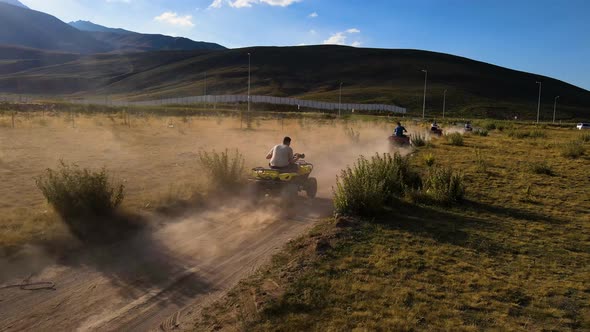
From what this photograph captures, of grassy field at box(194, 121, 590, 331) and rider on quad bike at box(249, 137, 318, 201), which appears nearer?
grassy field at box(194, 121, 590, 331)

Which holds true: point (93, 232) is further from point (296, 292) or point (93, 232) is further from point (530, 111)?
point (530, 111)

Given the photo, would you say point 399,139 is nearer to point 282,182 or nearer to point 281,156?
point 281,156

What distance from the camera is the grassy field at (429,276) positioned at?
4.59 m

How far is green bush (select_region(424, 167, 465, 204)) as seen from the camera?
31.6ft

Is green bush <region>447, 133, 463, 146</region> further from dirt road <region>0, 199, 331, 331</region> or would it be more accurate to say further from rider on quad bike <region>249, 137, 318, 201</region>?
dirt road <region>0, 199, 331, 331</region>

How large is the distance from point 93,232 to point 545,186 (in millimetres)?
11381

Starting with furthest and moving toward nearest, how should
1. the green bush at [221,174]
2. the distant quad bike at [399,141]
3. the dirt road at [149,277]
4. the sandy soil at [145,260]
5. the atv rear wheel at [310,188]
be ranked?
the distant quad bike at [399,141] → the green bush at [221,174] → the atv rear wheel at [310,188] → the sandy soil at [145,260] → the dirt road at [149,277]

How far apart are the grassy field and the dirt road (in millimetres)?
469

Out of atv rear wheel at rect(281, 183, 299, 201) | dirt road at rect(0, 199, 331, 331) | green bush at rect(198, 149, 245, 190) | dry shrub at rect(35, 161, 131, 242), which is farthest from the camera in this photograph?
green bush at rect(198, 149, 245, 190)

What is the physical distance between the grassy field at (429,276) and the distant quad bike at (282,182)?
1.88 m

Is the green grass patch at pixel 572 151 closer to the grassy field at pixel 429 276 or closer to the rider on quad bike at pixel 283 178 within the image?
the grassy field at pixel 429 276

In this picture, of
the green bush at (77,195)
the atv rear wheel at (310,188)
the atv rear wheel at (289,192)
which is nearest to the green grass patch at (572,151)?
the atv rear wheel at (310,188)

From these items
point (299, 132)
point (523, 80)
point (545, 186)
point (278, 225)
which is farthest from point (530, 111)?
point (278, 225)

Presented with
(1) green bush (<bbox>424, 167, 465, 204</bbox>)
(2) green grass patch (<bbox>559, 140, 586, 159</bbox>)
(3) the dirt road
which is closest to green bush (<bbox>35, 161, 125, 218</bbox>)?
(3) the dirt road
